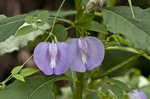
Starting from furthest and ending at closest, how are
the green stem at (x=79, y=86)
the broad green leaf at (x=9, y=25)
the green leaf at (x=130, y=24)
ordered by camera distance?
the green stem at (x=79, y=86) < the broad green leaf at (x=9, y=25) < the green leaf at (x=130, y=24)

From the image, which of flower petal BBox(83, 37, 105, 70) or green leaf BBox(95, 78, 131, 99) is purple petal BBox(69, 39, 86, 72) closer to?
flower petal BBox(83, 37, 105, 70)

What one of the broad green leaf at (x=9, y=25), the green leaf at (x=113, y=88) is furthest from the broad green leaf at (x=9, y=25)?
the green leaf at (x=113, y=88)

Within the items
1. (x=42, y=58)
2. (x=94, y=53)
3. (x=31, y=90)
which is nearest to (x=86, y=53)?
(x=94, y=53)

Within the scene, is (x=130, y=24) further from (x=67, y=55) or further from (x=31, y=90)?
(x=31, y=90)

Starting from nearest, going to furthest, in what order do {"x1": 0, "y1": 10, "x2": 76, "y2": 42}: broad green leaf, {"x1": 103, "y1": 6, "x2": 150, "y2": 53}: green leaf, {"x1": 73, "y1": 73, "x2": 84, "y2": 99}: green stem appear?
1. {"x1": 103, "y1": 6, "x2": 150, "y2": 53}: green leaf
2. {"x1": 0, "y1": 10, "x2": 76, "y2": 42}: broad green leaf
3. {"x1": 73, "y1": 73, "x2": 84, "y2": 99}: green stem

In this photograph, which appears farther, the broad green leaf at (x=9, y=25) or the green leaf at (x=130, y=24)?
the broad green leaf at (x=9, y=25)

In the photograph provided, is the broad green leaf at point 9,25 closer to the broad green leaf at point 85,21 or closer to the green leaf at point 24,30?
the green leaf at point 24,30

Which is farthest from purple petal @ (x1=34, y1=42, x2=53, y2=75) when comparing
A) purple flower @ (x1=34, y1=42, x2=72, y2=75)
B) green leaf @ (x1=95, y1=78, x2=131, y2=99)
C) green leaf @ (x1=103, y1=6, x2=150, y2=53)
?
green leaf @ (x1=95, y1=78, x2=131, y2=99)
